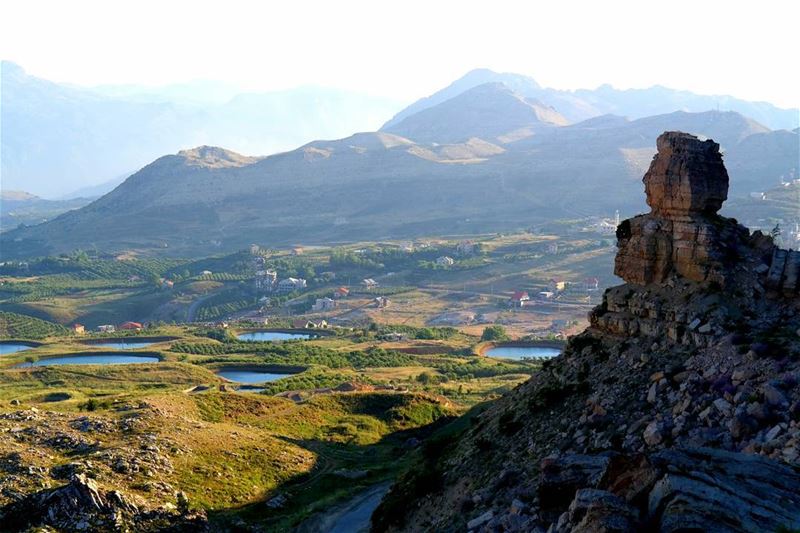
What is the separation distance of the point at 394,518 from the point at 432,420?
31.6 metres

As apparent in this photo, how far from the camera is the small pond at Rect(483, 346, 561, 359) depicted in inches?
4569

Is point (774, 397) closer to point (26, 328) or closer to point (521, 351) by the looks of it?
point (521, 351)

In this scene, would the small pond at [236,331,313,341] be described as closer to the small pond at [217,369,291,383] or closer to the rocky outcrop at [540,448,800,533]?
the small pond at [217,369,291,383]

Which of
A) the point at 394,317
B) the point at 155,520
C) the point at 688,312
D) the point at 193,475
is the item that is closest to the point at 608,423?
the point at 688,312

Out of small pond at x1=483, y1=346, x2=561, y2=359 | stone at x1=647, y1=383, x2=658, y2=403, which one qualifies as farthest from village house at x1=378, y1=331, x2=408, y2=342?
stone at x1=647, y1=383, x2=658, y2=403

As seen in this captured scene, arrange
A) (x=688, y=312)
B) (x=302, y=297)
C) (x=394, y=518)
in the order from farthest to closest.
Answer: (x=302, y=297)
(x=394, y=518)
(x=688, y=312)

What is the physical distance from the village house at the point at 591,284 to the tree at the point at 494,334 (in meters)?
39.9

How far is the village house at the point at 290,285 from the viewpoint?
603ft

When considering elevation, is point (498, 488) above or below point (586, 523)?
below

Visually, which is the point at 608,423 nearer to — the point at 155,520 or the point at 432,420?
the point at 155,520

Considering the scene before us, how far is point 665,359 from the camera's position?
28000mm

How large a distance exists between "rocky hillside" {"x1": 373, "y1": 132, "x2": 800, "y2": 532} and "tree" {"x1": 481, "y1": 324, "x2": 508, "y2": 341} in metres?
88.4

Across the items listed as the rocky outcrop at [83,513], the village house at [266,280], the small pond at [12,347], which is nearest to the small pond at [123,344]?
the small pond at [12,347]

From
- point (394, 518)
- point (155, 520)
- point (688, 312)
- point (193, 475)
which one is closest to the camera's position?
point (688, 312)
